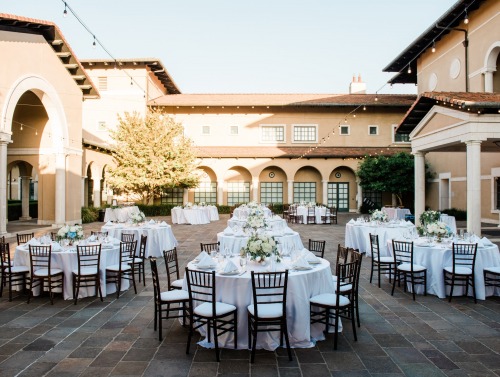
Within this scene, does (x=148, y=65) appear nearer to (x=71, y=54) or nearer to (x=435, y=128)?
(x=71, y=54)

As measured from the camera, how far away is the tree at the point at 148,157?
2511cm

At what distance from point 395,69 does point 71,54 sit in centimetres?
1981

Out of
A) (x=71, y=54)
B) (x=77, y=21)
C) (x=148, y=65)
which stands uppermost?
(x=148, y=65)

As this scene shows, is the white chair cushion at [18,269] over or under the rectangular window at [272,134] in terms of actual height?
under

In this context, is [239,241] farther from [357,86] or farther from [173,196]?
[357,86]

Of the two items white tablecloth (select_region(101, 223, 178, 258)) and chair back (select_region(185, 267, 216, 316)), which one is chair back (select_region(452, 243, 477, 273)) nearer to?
chair back (select_region(185, 267, 216, 316))

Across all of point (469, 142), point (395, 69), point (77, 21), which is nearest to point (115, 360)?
point (77, 21)

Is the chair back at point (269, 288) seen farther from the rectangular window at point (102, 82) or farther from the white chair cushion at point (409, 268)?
the rectangular window at point (102, 82)

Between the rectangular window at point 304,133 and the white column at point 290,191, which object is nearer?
the white column at point 290,191

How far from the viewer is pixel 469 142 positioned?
1166cm

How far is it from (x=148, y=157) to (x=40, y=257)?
17.8 metres

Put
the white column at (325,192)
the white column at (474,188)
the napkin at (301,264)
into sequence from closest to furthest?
the napkin at (301,264) → the white column at (474,188) → the white column at (325,192)

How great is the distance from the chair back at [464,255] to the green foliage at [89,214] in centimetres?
1931

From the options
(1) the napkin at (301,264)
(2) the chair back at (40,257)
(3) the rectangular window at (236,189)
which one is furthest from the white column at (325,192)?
(1) the napkin at (301,264)
